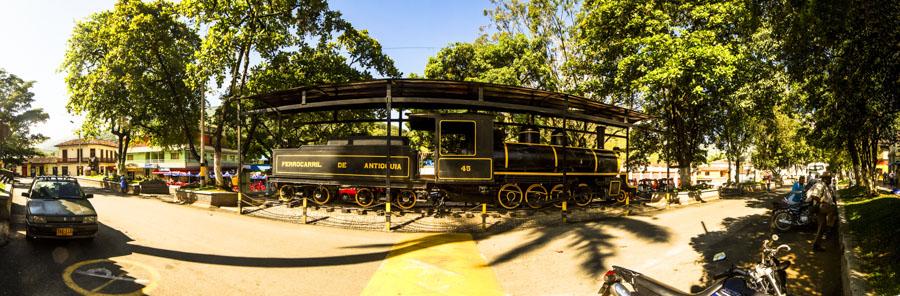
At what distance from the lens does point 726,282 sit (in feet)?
12.3

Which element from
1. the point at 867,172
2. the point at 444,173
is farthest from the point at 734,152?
the point at 444,173

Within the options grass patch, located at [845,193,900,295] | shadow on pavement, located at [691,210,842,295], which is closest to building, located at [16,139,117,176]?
shadow on pavement, located at [691,210,842,295]

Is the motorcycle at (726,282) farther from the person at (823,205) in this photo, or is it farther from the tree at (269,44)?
the tree at (269,44)

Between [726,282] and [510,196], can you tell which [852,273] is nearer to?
[726,282]

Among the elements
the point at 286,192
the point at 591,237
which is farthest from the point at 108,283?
the point at 286,192

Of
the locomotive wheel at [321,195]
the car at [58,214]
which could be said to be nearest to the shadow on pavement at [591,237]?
the locomotive wheel at [321,195]

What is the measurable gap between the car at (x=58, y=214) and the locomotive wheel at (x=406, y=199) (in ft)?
25.5

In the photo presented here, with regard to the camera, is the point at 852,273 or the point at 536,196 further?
the point at 536,196

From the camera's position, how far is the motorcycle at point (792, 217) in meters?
10.0

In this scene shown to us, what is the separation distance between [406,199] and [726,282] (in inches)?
423

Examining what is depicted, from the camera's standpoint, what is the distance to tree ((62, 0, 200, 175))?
857 inches

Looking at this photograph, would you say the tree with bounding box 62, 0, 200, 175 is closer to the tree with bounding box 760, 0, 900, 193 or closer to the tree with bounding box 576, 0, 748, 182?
the tree with bounding box 576, 0, 748, 182

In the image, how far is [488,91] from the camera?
46.2ft

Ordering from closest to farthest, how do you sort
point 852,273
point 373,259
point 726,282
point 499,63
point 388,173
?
1. point 726,282
2. point 852,273
3. point 373,259
4. point 388,173
5. point 499,63
